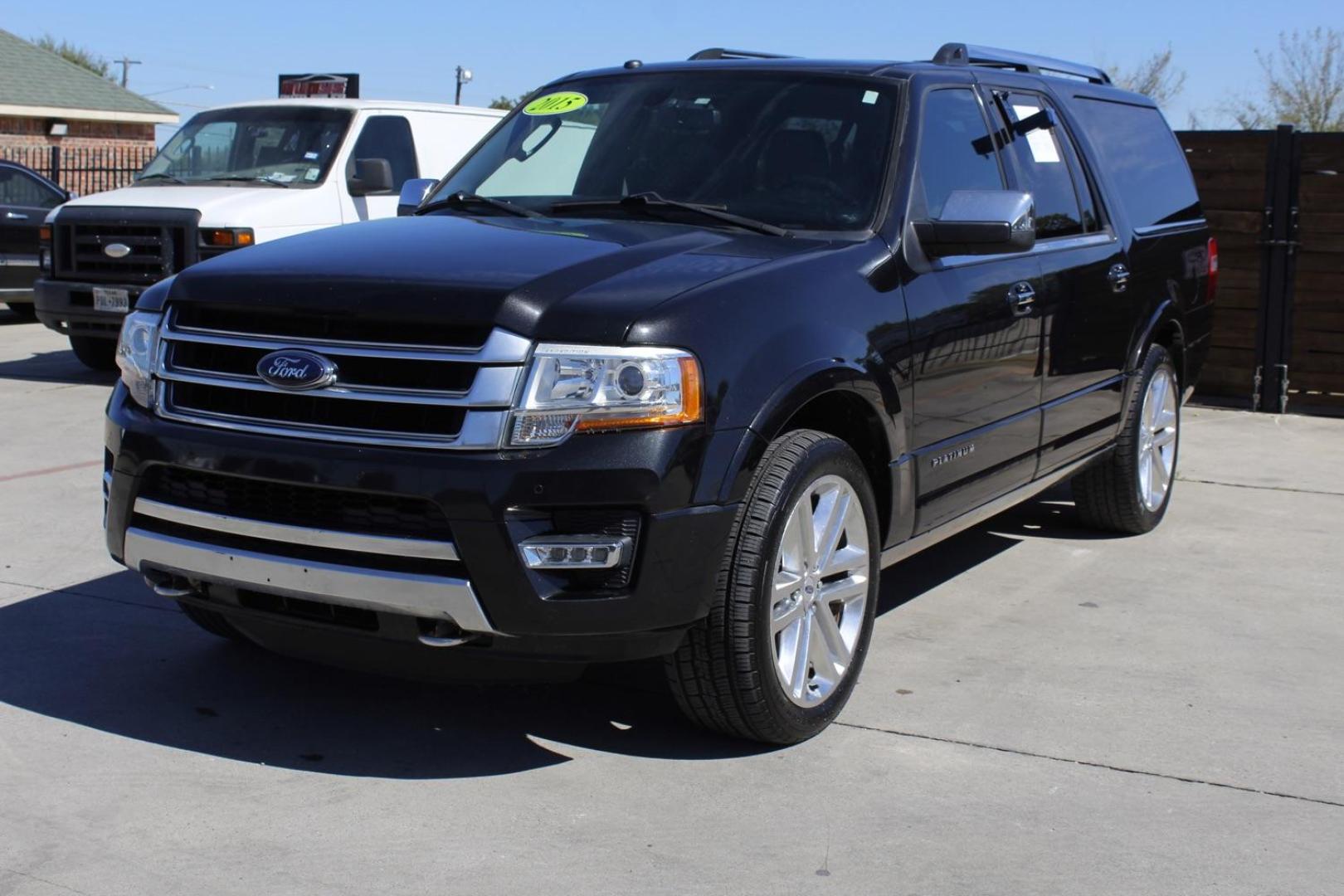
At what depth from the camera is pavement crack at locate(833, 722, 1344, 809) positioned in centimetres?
407

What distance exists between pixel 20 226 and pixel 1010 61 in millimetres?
10738

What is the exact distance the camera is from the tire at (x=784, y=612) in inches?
156

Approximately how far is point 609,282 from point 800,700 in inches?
48.9

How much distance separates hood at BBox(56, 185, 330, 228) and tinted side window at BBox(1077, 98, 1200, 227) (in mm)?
6026

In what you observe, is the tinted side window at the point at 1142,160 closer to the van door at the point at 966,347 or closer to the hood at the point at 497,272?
the van door at the point at 966,347

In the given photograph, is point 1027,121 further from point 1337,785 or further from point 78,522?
point 78,522

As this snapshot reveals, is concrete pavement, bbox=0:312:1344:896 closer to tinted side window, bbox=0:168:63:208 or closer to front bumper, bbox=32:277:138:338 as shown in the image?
front bumper, bbox=32:277:138:338

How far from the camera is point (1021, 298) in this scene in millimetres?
Answer: 5418

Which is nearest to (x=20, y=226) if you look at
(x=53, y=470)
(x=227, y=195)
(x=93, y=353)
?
(x=93, y=353)

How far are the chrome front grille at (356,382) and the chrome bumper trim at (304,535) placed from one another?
227 mm

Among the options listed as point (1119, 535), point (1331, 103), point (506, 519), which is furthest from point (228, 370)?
point (1331, 103)

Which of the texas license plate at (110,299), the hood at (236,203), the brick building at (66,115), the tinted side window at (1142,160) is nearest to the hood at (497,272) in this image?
the tinted side window at (1142,160)

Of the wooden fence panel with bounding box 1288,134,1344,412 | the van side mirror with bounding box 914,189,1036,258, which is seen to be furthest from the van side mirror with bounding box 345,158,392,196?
the wooden fence panel with bounding box 1288,134,1344,412

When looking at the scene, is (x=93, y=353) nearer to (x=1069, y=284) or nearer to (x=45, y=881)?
(x=1069, y=284)
